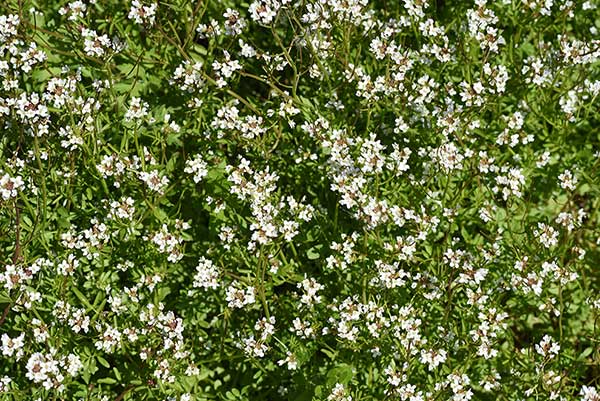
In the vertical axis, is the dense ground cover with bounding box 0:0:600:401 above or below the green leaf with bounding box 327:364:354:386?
above

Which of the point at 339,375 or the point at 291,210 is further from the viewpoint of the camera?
the point at 291,210

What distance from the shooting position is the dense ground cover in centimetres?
455

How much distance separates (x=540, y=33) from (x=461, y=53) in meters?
0.62

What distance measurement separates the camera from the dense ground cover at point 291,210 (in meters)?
4.55

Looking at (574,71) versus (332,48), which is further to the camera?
(574,71)

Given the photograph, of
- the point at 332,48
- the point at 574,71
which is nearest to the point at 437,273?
the point at 332,48

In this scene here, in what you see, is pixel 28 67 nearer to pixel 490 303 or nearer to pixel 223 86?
pixel 223 86

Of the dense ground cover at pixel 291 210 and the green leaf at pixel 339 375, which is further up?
the dense ground cover at pixel 291 210

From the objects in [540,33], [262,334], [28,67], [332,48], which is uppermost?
[540,33]

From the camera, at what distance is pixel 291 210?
15.4 ft

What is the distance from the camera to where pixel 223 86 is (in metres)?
4.88

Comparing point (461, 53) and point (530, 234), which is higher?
point (461, 53)

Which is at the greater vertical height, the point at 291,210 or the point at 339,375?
the point at 291,210

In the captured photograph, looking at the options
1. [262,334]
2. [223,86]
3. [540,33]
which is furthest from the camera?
[540,33]
